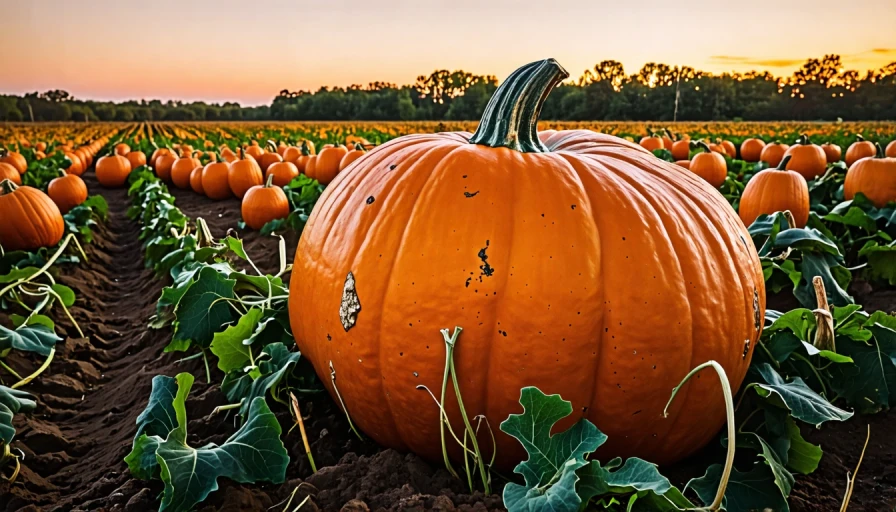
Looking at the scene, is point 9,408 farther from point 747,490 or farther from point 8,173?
point 8,173

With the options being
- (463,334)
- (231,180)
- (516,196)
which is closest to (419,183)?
(516,196)

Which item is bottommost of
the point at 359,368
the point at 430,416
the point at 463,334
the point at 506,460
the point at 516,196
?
the point at 506,460

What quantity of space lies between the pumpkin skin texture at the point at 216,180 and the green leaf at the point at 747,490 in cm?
853

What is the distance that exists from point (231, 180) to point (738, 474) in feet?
26.9

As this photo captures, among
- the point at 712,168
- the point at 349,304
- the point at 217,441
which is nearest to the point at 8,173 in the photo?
the point at 217,441

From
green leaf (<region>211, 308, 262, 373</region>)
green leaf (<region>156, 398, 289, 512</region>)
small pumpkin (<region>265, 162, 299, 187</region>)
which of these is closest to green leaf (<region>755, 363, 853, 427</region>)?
green leaf (<region>156, 398, 289, 512</region>)

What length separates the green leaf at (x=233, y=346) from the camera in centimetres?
225

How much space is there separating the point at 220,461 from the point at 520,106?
1.43 meters

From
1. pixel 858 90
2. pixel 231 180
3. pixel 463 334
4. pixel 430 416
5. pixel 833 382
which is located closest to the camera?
pixel 463 334

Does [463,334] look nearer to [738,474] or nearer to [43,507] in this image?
[738,474]

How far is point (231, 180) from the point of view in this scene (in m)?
8.73

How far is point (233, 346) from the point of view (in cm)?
227

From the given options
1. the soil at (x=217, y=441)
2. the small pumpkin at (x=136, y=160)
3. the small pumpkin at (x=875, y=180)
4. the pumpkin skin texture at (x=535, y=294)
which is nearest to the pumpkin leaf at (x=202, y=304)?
the soil at (x=217, y=441)

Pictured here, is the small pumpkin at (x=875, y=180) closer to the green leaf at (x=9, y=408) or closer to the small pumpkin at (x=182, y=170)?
the green leaf at (x=9, y=408)
